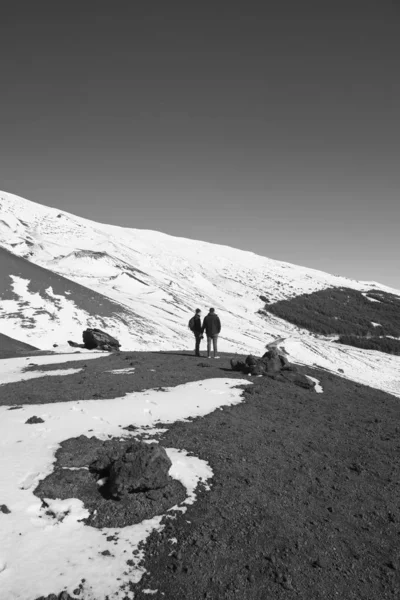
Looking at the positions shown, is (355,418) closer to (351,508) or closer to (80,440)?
(351,508)

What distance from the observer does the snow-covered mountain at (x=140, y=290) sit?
31672 millimetres

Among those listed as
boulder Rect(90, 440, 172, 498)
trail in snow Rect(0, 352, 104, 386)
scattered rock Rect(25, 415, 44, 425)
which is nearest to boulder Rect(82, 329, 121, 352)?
trail in snow Rect(0, 352, 104, 386)

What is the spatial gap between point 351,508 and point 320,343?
137 ft

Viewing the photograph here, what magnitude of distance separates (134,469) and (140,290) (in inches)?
1744

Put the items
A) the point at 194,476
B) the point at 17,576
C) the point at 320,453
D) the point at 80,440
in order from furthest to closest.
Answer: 1. the point at 320,453
2. the point at 80,440
3. the point at 194,476
4. the point at 17,576

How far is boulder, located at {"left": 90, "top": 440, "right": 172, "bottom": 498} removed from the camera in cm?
639

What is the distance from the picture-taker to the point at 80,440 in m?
8.30

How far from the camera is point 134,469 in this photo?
6.57m

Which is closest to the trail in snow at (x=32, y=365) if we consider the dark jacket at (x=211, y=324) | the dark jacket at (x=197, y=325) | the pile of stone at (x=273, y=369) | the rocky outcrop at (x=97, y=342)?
the rocky outcrop at (x=97, y=342)

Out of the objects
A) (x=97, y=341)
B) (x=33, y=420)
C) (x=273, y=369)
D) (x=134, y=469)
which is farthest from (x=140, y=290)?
(x=134, y=469)

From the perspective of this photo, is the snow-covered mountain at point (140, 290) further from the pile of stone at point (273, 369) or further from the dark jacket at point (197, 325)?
the pile of stone at point (273, 369)

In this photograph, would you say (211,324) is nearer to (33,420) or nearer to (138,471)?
(33,420)

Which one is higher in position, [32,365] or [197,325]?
[197,325]

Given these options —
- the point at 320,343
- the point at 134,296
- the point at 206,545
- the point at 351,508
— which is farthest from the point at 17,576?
the point at 320,343
